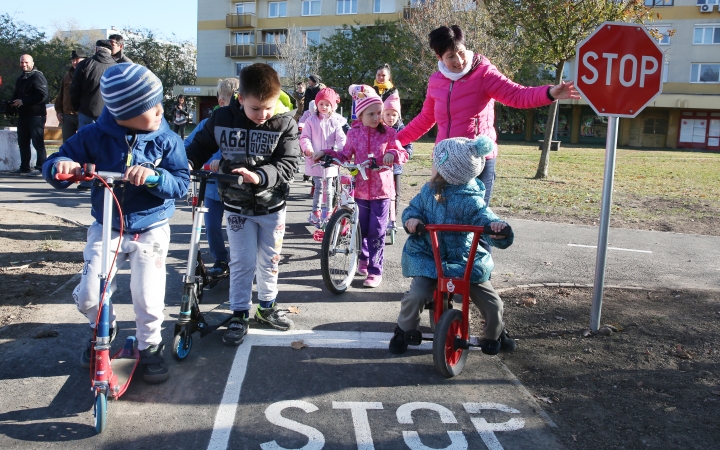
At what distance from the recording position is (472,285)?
4.48 meters

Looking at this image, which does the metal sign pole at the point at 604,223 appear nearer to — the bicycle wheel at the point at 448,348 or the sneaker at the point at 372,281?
the bicycle wheel at the point at 448,348

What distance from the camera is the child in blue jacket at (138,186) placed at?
367 centimetres

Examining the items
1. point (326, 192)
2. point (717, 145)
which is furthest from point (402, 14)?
point (326, 192)

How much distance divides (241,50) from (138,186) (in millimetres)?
60828

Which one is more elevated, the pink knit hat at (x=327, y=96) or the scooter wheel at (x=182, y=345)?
the pink knit hat at (x=327, y=96)

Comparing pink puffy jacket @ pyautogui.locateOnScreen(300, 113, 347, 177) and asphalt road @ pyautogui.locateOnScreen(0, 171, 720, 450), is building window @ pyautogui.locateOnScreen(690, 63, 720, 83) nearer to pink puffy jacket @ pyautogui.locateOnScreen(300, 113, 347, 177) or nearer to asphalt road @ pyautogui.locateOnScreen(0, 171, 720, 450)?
pink puffy jacket @ pyautogui.locateOnScreen(300, 113, 347, 177)

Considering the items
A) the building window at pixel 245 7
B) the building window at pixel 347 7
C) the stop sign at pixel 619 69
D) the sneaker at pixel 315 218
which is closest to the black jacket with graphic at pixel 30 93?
the sneaker at pixel 315 218

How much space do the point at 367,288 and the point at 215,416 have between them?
116 inches

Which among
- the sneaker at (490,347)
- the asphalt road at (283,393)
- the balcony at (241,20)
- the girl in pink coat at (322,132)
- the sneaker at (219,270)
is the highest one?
the balcony at (241,20)

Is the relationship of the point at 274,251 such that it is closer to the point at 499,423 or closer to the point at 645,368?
the point at 499,423

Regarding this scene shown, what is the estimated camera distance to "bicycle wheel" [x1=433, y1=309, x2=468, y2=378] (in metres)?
4.07

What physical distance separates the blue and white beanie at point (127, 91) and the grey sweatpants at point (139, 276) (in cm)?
70

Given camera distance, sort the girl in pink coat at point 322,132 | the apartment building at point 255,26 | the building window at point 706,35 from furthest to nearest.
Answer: the apartment building at point 255,26
the building window at point 706,35
the girl in pink coat at point 322,132

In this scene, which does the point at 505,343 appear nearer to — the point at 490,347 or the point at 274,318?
the point at 490,347
